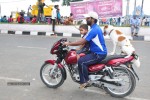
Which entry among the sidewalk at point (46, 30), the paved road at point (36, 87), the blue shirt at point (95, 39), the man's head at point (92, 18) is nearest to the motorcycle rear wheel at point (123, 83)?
the paved road at point (36, 87)

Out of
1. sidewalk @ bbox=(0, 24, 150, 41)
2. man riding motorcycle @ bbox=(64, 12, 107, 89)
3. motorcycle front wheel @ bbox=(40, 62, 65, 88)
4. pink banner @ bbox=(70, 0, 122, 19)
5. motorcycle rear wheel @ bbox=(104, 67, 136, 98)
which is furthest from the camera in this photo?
sidewalk @ bbox=(0, 24, 150, 41)

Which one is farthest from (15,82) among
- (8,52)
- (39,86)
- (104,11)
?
(104,11)

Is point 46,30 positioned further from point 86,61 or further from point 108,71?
point 108,71

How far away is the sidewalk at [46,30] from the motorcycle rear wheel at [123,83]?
10.8 meters

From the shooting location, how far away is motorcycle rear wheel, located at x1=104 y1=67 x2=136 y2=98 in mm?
5105

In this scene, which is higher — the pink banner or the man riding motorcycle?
the pink banner

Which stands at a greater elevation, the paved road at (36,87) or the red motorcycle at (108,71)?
the red motorcycle at (108,71)

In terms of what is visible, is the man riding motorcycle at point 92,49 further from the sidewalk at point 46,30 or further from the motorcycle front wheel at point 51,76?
the sidewalk at point 46,30

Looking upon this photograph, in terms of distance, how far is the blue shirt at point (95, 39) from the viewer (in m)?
5.18

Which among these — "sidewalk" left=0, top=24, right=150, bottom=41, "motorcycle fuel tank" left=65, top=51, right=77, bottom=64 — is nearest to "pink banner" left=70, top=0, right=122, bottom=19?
"sidewalk" left=0, top=24, right=150, bottom=41

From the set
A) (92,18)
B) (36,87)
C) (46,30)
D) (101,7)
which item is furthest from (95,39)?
(46,30)

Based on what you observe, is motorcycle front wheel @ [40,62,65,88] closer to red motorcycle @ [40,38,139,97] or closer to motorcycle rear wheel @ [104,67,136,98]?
red motorcycle @ [40,38,139,97]

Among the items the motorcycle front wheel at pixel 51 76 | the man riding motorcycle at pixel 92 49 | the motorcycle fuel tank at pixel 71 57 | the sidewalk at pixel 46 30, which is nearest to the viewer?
the man riding motorcycle at pixel 92 49

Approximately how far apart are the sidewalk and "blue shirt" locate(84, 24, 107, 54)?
10.8 metres
